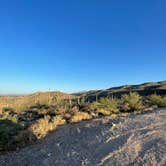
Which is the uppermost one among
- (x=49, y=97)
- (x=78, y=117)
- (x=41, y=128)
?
(x=49, y=97)

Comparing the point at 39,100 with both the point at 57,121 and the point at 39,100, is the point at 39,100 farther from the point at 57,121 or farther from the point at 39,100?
the point at 57,121

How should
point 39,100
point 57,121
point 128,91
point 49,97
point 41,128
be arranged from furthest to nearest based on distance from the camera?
point 128,91 → point 39,100 → point 49,97 → point 57,121 → point 41,128

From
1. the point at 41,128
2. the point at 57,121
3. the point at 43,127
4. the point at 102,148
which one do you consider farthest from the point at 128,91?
the point at 102,148

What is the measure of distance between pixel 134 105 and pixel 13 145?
12689mm

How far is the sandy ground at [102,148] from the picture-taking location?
800 centimetres

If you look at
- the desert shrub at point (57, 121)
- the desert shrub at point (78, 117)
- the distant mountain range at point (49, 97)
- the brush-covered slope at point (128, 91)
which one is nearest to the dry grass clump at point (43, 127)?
the desert shrub at point (57, 121)

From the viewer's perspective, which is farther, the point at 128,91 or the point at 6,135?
the point at 128,91

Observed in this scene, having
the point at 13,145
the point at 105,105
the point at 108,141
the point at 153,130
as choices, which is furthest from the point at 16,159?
the point at 105,105

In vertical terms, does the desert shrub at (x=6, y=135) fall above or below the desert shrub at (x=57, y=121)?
below

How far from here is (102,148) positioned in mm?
9289

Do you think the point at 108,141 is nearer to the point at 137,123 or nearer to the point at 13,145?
the point at 137,123

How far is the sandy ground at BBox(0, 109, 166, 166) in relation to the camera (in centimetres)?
800

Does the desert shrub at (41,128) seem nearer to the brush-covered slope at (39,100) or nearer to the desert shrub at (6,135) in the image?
the desert shrub at (6,135)

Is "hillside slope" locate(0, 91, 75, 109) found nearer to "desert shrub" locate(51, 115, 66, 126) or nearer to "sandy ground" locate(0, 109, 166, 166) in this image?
"desert shrub" locate(51, 115, 66, 126)
